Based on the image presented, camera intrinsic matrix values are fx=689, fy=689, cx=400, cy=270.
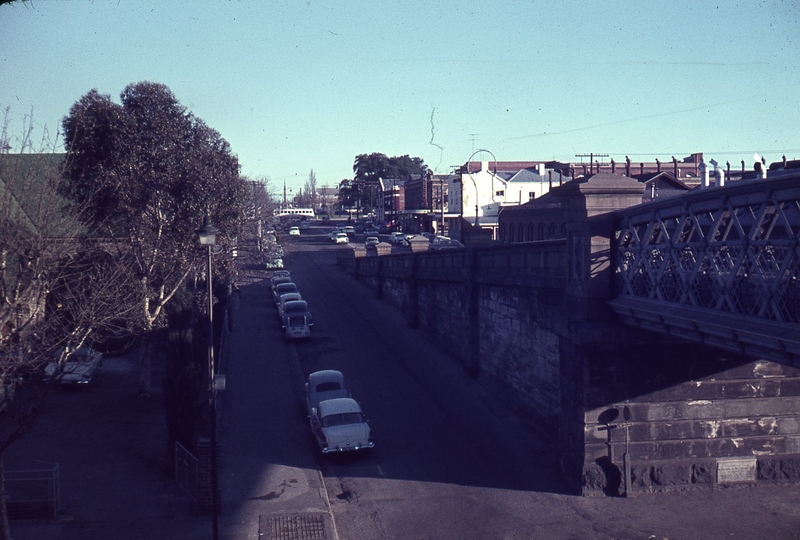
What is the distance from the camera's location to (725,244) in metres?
11.0

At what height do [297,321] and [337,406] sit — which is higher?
[297,321]

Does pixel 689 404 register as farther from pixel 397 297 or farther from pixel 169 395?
pixel 397 297

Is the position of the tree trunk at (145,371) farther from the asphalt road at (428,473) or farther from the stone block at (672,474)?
the stone block at (672,474)

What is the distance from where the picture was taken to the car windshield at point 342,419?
1870 centimetres

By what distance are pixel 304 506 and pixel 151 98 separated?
15.6 meters

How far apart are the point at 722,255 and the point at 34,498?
1462 cm

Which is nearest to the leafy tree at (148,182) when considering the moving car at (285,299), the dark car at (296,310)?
the dark car at (296,310)

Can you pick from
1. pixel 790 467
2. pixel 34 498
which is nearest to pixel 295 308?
pixel 34 498

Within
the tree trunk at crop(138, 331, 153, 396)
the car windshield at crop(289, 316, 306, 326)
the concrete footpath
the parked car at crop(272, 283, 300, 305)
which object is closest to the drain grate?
the concrete footpath

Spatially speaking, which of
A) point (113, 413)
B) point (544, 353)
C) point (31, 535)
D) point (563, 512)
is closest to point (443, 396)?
point (544, 353)

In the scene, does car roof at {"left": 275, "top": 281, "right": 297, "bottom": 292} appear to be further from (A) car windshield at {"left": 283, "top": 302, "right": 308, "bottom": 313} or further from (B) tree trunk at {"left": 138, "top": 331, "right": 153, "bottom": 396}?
(B) tree trunk at {"left": 138, "top": 331, "right": 153, "bottom": 396}

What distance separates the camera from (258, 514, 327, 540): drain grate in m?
13.6

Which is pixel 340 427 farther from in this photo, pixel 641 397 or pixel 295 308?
pixel 295 308

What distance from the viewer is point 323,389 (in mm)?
21953
